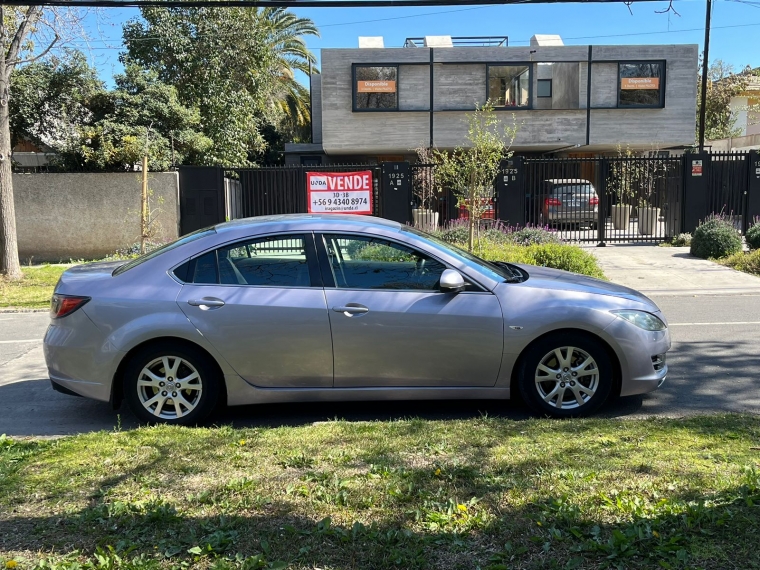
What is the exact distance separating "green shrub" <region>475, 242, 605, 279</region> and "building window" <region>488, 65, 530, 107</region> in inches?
674

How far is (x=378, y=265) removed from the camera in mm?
5367

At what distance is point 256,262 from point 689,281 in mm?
10147

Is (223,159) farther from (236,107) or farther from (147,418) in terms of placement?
(147,418)

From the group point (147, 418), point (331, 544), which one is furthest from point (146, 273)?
point (331, 544)

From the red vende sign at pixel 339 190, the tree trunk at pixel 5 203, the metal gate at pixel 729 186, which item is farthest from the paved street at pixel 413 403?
the metal gate at pixel 729 186

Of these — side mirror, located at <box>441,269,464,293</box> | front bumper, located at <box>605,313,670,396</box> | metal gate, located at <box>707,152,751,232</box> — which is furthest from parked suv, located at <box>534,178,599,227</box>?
side mirror, located at <box>441,269,464,293</box>

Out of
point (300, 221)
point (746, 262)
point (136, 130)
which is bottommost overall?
point (746, 262)

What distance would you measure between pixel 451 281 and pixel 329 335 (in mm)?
996

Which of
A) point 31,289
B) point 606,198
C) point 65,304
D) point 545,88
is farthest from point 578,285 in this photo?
point 545,88

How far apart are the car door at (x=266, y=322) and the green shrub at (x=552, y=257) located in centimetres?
675

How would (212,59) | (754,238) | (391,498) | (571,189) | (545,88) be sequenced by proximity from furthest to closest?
1. (545,88)
2. (212,59)
3. (571,189)
4. (754,238)
5. (391,498)

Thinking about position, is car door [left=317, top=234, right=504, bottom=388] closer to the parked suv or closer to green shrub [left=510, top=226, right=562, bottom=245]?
green shrub [left=510, top=226, right=562, bottom=245]

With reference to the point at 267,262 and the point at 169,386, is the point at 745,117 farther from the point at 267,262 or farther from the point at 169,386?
the point at 169,386

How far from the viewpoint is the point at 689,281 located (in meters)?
12.8
